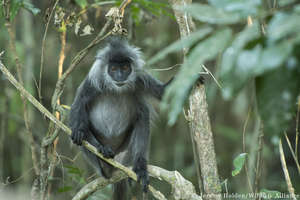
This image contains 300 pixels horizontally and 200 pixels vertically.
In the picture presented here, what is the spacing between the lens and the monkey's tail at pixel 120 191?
194 inches

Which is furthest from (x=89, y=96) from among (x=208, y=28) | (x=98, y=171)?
(x=208, y=28)

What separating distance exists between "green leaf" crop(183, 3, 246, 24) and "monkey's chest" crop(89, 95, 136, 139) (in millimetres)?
4123

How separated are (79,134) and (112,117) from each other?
0.95 m

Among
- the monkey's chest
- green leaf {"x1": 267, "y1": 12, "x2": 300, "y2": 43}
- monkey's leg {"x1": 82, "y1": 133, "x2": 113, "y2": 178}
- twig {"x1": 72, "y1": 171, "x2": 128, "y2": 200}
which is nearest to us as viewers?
green leaf {"x1": 267, "y1": 12, "x2": 300, "y2": 43}

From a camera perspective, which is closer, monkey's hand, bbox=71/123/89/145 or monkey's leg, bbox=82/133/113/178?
monkey's hand, bbox=71/123/89/145

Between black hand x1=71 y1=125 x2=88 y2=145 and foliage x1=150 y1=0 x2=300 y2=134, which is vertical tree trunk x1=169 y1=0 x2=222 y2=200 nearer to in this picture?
black hand x1=71 y1=125 x2=88 y2=145

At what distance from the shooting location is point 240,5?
3.51 ft

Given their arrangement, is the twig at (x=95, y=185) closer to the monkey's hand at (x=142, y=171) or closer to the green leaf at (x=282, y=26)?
the monkey's hand at (x=142, y=171)

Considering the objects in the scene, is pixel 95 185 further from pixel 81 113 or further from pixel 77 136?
pixel 81 113

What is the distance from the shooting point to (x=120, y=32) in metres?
4.01

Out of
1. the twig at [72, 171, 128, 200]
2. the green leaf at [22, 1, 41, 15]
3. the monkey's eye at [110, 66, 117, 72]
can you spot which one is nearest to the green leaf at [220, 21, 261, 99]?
the twig at [72, 171, 128, 200]

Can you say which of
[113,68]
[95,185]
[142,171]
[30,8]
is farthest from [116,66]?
[95,185]

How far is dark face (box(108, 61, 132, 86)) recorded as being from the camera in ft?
15.9

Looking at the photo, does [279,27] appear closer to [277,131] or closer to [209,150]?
[277,131]
